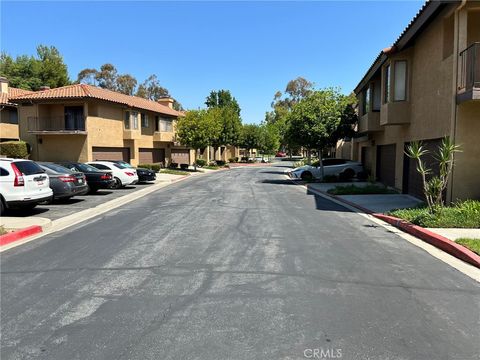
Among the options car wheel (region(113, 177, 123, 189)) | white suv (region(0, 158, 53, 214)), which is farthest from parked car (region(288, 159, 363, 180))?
white suv (region(0, 158, 53, 214))

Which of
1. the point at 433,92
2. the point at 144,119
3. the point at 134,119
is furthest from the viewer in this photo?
the point at 144,119

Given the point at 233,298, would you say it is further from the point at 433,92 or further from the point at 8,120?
the point at 8,120

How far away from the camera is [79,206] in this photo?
15.2 meters

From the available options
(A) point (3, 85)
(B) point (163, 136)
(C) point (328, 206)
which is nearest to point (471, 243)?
(C) point (328, 206)

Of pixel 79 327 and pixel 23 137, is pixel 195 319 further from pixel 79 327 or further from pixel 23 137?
pixel 23 137

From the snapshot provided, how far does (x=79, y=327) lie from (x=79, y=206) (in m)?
11.4

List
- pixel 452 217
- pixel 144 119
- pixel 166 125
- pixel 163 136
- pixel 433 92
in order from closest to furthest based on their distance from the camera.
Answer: pixel 452 217 → pixel 433 92 → pixel 144 119 → pixel 163 136 → pixel 166 125

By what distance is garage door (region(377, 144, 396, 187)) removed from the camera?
20422 millimetres

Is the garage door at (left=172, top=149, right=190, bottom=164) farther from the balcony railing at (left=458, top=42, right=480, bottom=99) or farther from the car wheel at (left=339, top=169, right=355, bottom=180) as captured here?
the balcony railing at (left=458, top=42, right=480, bottom=99)

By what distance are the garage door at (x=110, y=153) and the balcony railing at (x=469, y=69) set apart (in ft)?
85.6

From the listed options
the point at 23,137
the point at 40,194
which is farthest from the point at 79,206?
the point at 23,137

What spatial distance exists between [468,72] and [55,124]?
28.0 meters

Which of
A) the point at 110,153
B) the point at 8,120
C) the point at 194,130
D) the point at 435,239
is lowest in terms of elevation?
the point at 435,239

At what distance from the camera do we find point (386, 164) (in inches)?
856
